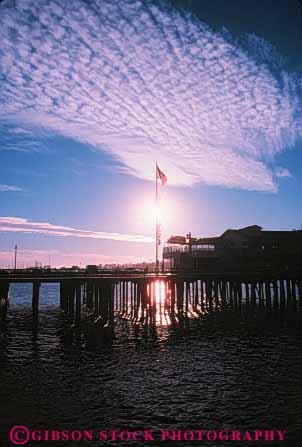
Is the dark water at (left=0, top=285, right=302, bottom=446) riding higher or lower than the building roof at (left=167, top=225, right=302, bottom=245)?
lower

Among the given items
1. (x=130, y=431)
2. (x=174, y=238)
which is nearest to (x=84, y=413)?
Result: (x=130, y=431)

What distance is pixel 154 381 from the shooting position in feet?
51.8

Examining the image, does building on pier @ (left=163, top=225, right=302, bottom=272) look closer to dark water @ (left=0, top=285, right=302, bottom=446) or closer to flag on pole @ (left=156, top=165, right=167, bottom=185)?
flag on pole @ (left=156, top=165, right=167, bottom=185)

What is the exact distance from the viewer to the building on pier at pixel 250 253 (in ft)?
138

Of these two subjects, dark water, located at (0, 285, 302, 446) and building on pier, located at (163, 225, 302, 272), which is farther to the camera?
building on pier, located at (163, 225, 302, 272)

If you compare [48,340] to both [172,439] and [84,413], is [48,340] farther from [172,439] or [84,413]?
[172,439]

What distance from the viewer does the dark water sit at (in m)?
11.8

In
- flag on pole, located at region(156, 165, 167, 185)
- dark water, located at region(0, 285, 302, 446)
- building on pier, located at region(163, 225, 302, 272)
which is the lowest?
dark water, located at region(0, 285, 302, 446)

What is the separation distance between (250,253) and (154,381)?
30.7 meters

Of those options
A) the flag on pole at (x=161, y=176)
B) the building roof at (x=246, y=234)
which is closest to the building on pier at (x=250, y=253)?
the building roof at (x=246, y=234)

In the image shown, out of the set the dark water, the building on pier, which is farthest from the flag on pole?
the dark water

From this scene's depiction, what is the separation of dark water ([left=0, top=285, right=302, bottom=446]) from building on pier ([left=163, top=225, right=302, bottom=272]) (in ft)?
51.4

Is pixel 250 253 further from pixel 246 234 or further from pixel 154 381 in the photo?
pixel 154 381

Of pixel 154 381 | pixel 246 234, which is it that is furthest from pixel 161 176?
pixel 154 381
